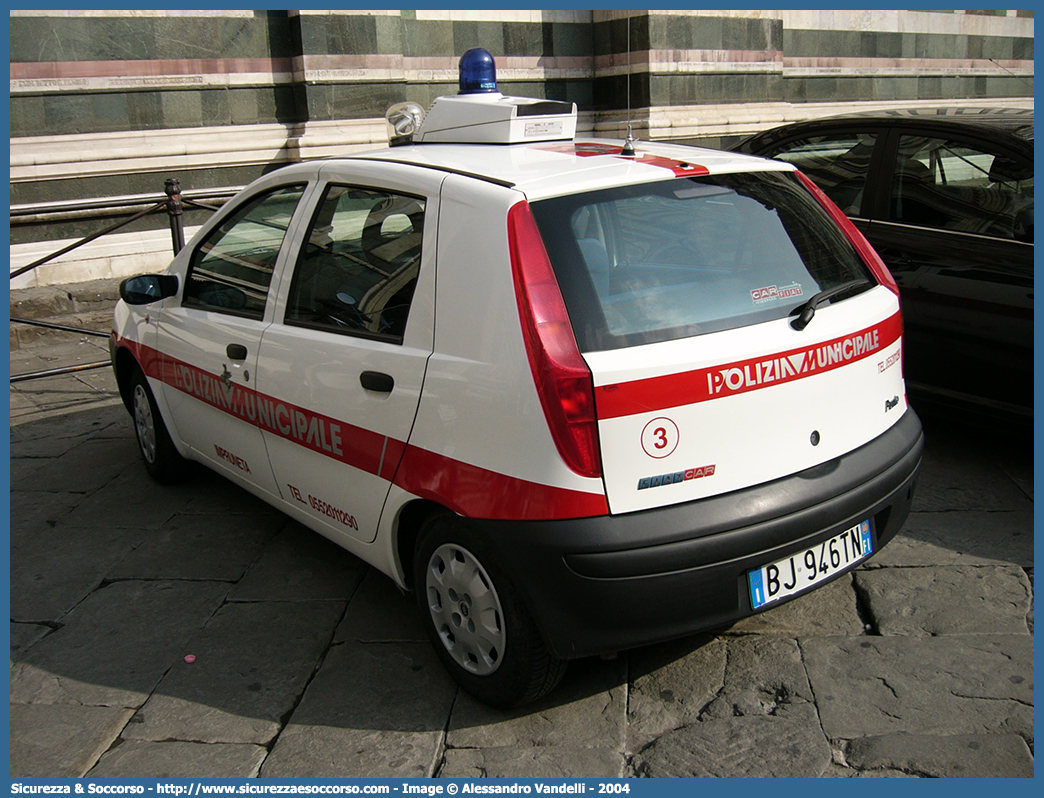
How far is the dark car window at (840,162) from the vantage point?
512 centimetres

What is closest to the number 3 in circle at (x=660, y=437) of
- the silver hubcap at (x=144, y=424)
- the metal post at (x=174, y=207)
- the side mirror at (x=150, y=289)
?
the side mirror at (x=150, y=289)

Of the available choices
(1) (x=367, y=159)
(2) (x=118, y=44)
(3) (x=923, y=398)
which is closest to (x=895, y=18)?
(2) (x=118, y=44)

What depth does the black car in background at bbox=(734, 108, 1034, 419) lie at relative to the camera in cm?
439

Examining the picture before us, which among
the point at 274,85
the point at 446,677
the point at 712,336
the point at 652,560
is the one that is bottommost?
the point at 446,677

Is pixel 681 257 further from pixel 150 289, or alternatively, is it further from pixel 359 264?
pixel 150 289

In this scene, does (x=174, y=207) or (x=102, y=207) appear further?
(x=102, y=207)

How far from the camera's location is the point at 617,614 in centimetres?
263

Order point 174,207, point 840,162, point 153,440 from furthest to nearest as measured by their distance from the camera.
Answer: point 174,207
point 840,162
point 153,440

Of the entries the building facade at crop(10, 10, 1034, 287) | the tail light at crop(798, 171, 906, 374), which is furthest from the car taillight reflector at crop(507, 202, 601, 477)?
the building facade at crop(10, 10, 1034, 287)

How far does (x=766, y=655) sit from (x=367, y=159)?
86.5 inches

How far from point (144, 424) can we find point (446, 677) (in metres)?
2.51

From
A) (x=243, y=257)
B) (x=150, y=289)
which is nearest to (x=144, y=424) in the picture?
(x=150, y=289)

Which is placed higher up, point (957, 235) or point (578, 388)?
point (957, 235)

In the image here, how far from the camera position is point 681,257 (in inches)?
113
